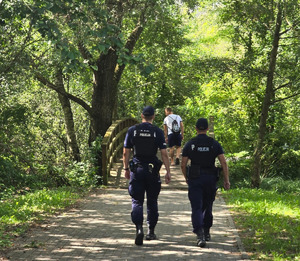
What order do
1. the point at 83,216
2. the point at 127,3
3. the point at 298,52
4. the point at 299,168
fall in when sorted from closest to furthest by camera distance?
1. the point at 83,216
2. the point at 298,52
3. the point at 127,3
4. the point at 299,168

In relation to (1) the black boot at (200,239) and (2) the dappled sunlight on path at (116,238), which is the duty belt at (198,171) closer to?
(1) the black boot at (200,239)

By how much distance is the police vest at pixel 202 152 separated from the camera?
739 centimetres

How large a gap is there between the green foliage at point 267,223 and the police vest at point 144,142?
6.42ft

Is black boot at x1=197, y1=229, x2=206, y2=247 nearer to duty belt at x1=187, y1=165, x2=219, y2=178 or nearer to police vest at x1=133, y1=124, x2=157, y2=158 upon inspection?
duty belt at x1=187, y1=165, x2=219, y2=178

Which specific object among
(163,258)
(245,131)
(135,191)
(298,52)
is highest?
(298,52)

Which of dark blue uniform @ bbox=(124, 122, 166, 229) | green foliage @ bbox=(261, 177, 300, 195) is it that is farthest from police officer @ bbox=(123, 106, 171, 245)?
green foliage @ bbox=(261, 177, 300, 195)

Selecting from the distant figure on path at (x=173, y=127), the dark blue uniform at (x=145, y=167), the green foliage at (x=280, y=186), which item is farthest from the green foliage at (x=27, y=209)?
the green foliage at (x=280, y=186)

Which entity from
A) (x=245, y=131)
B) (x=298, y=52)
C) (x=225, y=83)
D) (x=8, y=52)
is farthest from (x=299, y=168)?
(x=8, y=52)

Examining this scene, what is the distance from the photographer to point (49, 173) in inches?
634

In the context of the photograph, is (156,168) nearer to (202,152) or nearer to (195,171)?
(195,171)

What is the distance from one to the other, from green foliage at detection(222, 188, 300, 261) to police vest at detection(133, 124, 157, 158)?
1.96m

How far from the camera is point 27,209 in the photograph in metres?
9.77

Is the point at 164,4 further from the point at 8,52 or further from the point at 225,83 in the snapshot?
the point at 8,52

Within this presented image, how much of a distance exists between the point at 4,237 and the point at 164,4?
956 centimetres
